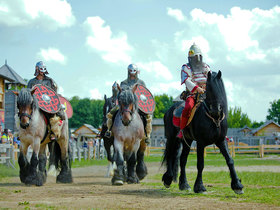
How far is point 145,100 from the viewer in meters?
12.9

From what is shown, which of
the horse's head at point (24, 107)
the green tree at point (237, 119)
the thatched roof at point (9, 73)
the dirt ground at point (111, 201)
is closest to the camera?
the dirt ground at point (111, 201)

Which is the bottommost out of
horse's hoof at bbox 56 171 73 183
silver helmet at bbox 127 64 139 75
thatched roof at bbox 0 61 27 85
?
horse's hoof at bbox 56 171 73 183

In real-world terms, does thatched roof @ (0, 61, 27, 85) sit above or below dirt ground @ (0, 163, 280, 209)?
above

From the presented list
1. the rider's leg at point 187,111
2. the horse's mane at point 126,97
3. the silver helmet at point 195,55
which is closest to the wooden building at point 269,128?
the horse's mane at point 126,97

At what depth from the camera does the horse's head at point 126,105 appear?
11.0 meters

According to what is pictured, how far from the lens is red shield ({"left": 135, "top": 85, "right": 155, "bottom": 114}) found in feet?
41.6

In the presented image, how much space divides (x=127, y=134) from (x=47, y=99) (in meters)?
2.64

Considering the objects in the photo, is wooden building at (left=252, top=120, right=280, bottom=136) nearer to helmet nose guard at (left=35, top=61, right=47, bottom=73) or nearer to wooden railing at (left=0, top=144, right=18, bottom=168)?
wooden railing at (left=0, top=144, right=18, bottom=168)

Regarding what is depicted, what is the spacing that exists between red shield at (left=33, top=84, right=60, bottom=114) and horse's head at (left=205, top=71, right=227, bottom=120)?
204 inches

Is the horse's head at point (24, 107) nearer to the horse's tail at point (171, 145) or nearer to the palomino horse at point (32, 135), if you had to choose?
the palomino horse at point (32, 135)

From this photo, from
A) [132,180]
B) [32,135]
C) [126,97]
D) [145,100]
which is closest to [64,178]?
[32,135]

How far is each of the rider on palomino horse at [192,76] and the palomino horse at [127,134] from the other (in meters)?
1.85

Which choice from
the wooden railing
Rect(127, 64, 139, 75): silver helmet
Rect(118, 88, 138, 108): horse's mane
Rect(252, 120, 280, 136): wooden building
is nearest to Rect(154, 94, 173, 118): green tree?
Rect(252, 120, 280, 136): wooden building

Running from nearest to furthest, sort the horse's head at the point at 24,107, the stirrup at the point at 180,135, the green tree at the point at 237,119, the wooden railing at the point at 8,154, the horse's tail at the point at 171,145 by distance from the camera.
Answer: the stirrup at the point at 180,135 < the horse's tail at the point at 171,145 < the horse's head at the point at 24,107 < the wooden railing at the point at 8,154 < the green tree at the point at 237,119
